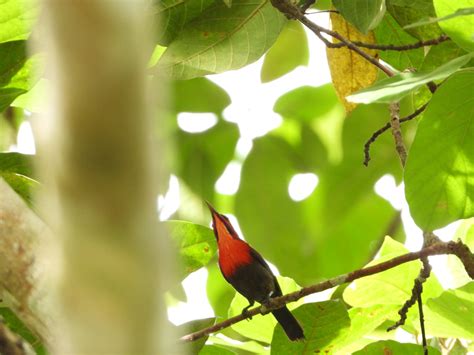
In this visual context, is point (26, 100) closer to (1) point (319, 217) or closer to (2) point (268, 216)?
(2) point (268, 216)

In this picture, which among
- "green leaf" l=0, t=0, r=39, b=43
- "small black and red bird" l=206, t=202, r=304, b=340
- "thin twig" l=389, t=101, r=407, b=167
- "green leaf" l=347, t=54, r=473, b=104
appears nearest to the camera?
"green leaf" l=347, t=54, r=473, b=104

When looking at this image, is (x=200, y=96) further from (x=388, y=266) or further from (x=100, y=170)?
(x=100, y=170)

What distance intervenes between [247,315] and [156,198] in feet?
4.80

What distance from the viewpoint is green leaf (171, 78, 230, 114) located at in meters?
2.74

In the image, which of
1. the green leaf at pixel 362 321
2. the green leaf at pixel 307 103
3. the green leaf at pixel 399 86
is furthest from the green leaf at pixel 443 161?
the green leaf at pixel 307 103

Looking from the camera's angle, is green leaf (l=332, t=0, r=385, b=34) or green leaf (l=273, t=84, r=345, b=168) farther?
green leaf (l=273, t=84, r=345, b=168)

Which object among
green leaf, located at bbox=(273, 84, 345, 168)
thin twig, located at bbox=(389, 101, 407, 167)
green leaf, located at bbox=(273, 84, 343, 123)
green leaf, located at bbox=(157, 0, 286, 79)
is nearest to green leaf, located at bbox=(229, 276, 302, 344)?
thin twig, located at bbox=(389, 101, 407, 167)

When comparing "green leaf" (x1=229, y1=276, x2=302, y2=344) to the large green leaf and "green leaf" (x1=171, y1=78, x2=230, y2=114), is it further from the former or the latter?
"green leaf" (x1=171, y1=78, x2=230, y2=114)

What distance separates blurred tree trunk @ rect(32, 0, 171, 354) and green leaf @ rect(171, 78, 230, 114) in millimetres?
2407

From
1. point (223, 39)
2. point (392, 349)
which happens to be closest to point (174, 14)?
point (223, 39)

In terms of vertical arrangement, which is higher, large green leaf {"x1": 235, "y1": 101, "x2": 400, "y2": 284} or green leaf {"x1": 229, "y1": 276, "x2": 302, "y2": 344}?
green leaf {"x1": 229, "y1": 276, "x2": 302, "y2": 344}

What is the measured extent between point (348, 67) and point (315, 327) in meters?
0.76

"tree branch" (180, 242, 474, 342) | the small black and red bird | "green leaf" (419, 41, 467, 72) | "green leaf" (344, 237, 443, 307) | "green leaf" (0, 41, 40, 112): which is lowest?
the small black and red bird

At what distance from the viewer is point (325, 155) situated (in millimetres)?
2967
